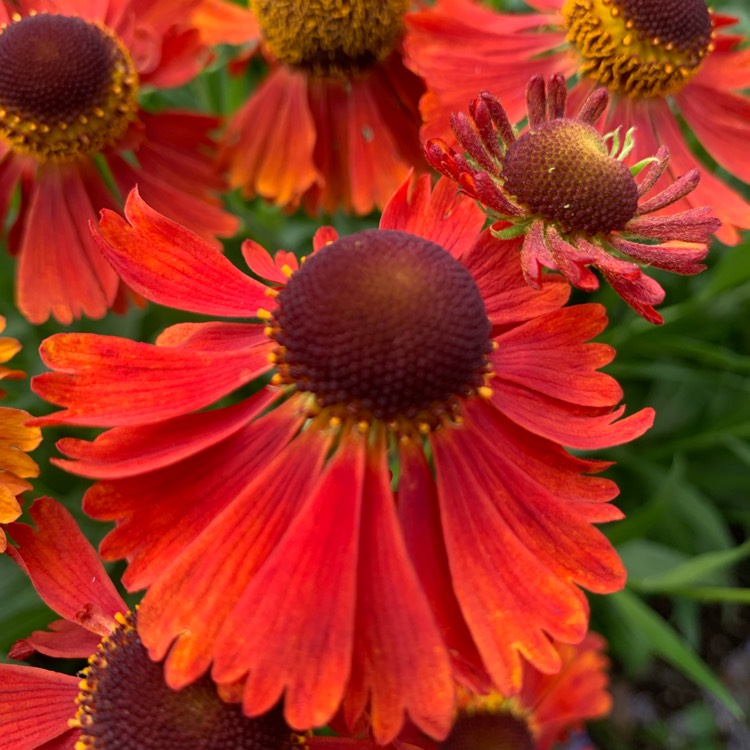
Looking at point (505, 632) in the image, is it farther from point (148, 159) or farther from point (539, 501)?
point (148, 159)

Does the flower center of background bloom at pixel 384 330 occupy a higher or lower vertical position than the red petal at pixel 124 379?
higher

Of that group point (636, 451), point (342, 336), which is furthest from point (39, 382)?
point (636, 451)

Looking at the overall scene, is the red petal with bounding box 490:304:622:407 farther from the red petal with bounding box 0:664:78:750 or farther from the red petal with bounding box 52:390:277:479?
the red petal with bounding box 0:664:78:750

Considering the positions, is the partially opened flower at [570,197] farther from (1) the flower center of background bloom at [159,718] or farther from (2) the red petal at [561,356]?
(1) the flower center of background bloom at [159,718]

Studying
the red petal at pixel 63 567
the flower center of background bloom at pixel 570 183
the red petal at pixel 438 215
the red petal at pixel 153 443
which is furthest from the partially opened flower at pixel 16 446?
the flower center of background bloom at pixel 570 183

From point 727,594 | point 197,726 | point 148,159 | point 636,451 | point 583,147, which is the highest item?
point 583,147

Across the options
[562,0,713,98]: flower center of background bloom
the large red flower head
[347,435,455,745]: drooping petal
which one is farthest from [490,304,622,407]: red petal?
[562,0,713,98]: flower center of background bloom

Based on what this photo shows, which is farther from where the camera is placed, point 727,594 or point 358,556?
point 727,594
